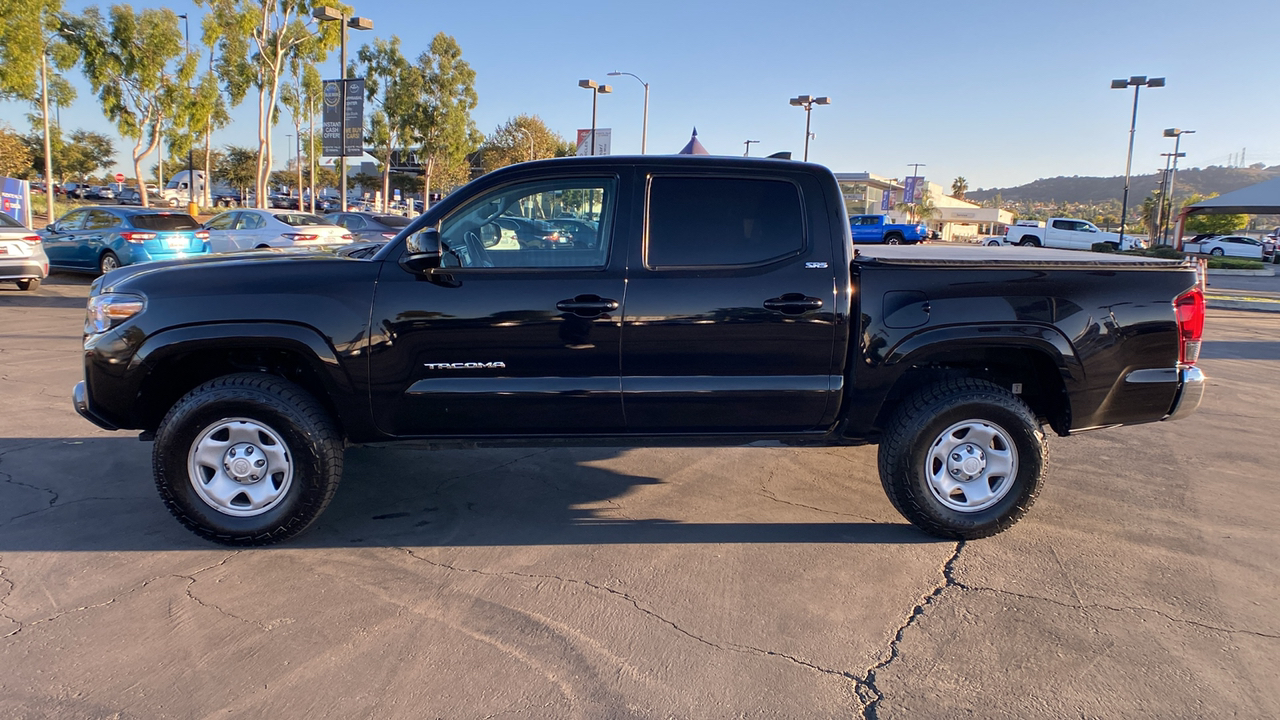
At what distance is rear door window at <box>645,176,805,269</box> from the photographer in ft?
13.4

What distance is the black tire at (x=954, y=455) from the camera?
4.11 meters

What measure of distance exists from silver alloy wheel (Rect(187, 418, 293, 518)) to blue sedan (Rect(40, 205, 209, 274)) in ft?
41.1

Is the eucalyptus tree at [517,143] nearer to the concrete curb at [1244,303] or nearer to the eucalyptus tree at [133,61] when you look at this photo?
the eucalyptus tree at [133,61]

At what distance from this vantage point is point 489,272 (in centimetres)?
400

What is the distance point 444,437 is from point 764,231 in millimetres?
1956

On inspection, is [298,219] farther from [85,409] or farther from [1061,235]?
[1061,235]

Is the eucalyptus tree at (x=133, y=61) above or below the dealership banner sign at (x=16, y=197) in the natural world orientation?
above

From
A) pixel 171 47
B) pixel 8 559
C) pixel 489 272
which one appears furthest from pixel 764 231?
pixel 171 47

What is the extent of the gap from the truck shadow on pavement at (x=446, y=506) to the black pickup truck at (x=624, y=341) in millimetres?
436

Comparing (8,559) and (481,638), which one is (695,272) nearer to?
(481,638)

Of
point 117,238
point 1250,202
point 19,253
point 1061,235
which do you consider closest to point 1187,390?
point 19,253

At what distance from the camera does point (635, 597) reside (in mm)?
3605

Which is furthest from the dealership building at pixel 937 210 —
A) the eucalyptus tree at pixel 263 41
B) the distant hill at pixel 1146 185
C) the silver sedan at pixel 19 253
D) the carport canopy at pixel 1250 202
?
the distant hill at pixel 1146 185

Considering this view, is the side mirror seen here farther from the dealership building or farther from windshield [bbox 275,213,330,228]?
the dealership building
